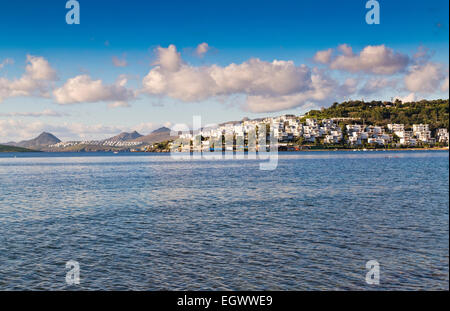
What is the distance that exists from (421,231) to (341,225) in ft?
21.5

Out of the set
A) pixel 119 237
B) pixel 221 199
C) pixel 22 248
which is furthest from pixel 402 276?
pixel 221 199
